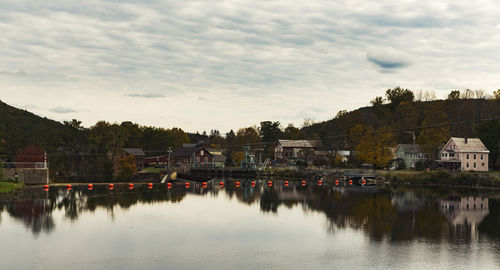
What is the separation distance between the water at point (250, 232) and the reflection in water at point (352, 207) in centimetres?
10

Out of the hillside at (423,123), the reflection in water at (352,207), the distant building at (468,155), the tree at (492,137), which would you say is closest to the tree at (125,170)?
the reflection in water at (352,207)

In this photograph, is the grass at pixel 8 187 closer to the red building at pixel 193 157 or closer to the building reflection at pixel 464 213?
the building reflection at pixel 464 213

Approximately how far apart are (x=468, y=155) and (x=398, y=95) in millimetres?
72511

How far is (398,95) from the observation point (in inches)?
6314

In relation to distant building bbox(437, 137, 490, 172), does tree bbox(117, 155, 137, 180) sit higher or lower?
lower

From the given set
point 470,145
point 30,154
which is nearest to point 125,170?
point 30,154

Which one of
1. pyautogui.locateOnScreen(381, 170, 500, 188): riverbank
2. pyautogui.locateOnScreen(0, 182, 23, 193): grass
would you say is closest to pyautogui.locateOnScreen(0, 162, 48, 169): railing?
pyautogui.locateOnScreen(0, 182, 23, 193): grass

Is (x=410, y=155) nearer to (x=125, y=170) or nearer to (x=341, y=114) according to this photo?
(x=341, y=114)

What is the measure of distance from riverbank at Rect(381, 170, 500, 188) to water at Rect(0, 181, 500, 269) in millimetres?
11023

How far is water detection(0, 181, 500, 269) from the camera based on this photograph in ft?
88.8

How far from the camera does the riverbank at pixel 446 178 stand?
71625mm

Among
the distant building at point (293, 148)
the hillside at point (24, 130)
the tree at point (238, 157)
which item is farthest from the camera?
the tree at point (238, 157)

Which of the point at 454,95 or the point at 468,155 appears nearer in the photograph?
the point at 468,155

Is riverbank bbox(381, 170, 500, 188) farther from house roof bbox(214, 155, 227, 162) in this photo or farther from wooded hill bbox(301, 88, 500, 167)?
house roof bbox(214, 155, 227, 162)
